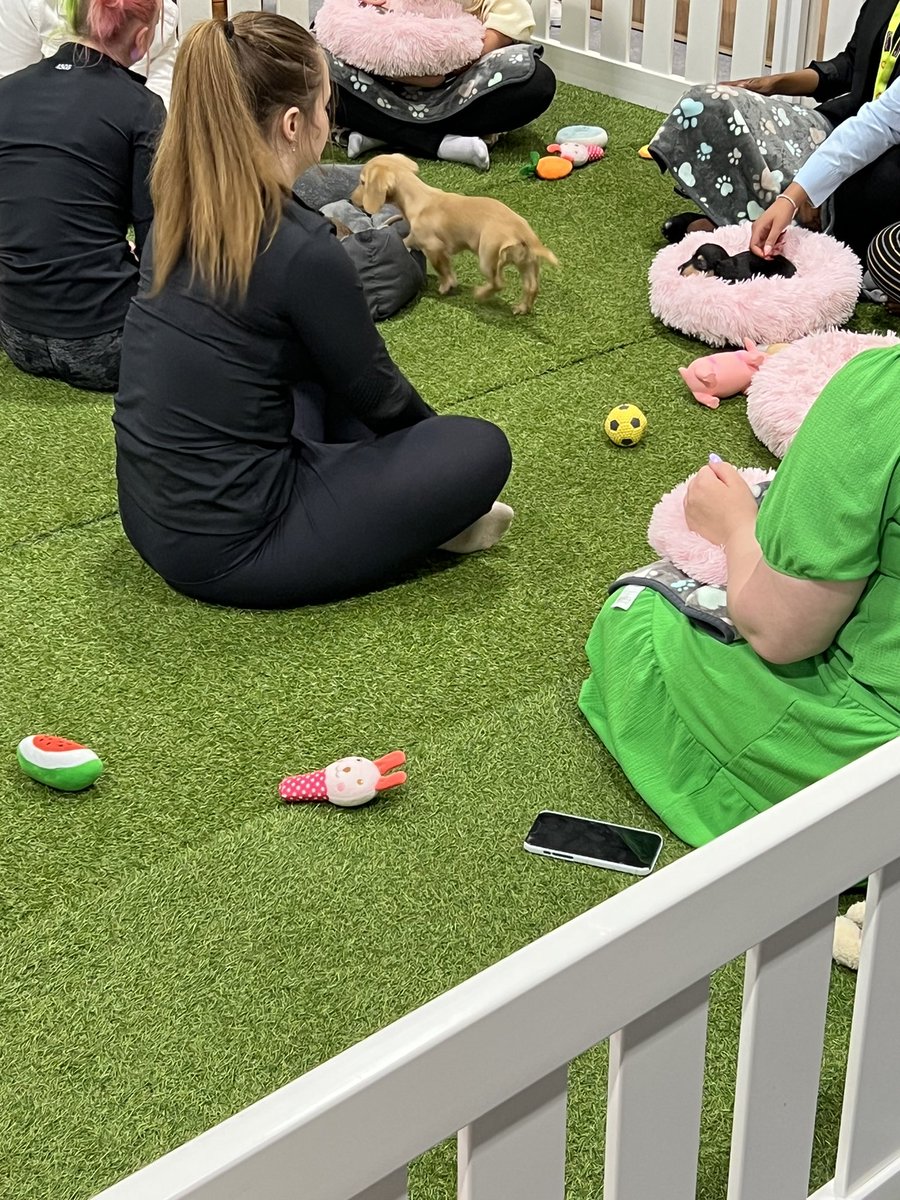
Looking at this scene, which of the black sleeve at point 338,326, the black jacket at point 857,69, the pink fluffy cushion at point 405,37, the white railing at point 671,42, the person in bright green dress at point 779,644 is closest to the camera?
the person in bright green dress at point 779,644

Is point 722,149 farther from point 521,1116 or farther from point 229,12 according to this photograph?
point 521,1116

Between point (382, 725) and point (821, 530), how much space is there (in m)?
0.84

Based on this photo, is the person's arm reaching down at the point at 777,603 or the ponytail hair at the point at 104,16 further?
the ponytail hair at the point at 104,16

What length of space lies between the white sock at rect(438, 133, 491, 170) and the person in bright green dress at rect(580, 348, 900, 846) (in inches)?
89.4

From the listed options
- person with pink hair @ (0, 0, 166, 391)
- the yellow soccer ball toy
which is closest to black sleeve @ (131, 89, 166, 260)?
person with pink hair @ (0, 0, 166, 391)

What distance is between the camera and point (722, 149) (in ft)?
10.9

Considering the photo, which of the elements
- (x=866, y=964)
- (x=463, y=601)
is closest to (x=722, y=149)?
(x=463, y=601)

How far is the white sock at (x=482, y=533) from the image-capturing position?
2439 millimetres

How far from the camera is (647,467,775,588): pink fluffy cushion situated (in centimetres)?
195

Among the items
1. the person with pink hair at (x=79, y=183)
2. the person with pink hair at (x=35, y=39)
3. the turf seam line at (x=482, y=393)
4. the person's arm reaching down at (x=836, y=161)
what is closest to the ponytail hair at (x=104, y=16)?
the person with pink hair at (x=79, y=183)

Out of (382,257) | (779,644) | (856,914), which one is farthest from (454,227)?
(856,914)

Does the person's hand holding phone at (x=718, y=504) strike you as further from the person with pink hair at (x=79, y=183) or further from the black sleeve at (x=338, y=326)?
the person with pink hair at (x=79, y=183)

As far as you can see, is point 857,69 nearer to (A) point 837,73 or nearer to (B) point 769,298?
(A) point 837,73

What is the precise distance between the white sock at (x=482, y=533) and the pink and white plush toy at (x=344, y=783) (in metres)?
0.58
